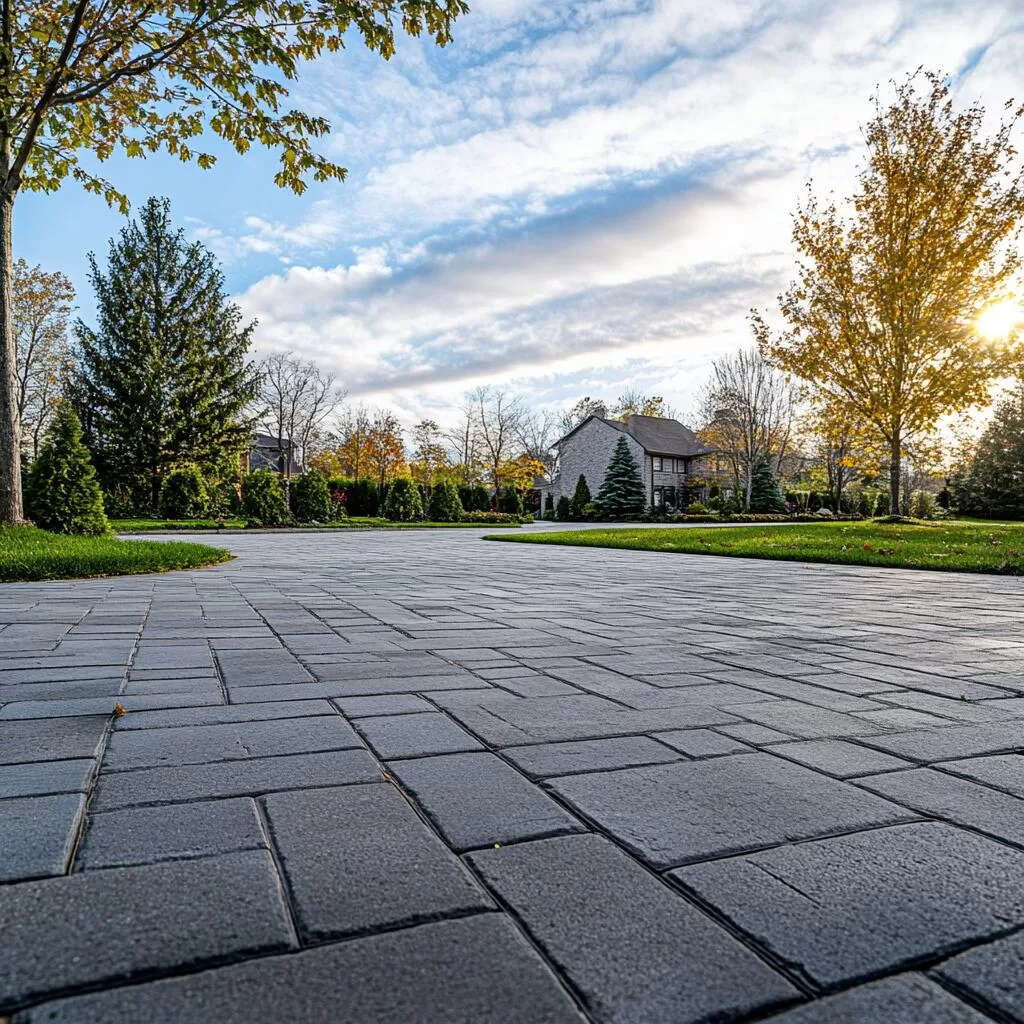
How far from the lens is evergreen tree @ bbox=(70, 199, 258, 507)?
23.6 m

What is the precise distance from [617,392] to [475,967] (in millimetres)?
55957

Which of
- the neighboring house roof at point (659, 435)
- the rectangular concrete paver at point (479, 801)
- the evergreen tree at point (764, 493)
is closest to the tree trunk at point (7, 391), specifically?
the rectangular concrete paver at point (479, 801)

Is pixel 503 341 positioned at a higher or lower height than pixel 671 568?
higher

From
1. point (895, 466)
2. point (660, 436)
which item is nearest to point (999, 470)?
point (660, 436)

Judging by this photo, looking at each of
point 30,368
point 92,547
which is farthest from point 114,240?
point 92,547

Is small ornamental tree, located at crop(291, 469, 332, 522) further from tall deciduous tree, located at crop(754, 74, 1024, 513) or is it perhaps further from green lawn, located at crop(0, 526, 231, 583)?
tall deciduous tree, located at crop(754, 74, 1024, 513)

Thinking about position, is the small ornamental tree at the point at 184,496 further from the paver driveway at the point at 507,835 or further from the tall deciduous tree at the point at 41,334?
the paver driveway at the point at 507,835

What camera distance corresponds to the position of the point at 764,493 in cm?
3612

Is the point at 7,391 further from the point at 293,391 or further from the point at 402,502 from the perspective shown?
the point at 293,391

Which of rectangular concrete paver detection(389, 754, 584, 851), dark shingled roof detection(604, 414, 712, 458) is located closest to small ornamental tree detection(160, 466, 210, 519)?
rectangular concrete paver detection(389, 754, 584, 851)

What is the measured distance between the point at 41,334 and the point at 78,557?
88.6ft

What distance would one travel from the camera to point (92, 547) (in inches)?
285

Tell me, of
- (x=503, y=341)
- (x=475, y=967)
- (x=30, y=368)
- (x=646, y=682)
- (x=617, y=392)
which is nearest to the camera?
(x=475, y=967)

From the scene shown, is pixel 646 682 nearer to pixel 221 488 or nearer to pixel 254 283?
pixel 221 488
